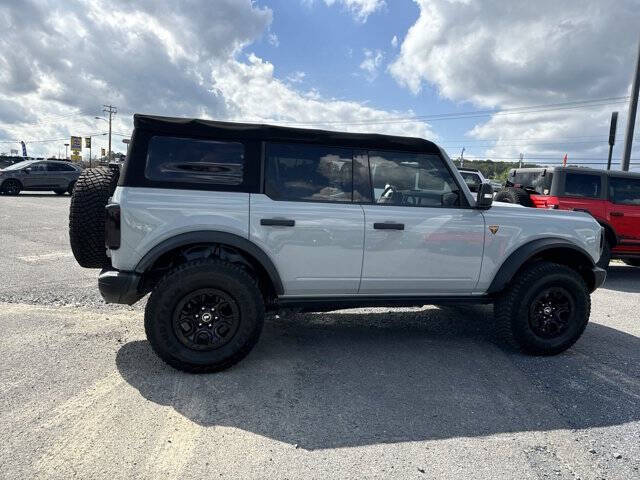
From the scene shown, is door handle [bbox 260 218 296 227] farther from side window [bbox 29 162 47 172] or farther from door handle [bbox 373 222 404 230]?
side window [bbox 29 162 47 172]

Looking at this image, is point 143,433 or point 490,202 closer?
point 143,433

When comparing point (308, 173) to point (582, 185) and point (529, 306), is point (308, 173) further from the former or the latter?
point (582, 185)

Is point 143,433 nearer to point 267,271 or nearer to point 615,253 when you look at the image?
point 267,271

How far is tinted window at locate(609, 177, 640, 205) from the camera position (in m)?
7.78

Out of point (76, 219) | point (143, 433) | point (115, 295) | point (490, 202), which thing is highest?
point (490, 202)

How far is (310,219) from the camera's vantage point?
3.51m

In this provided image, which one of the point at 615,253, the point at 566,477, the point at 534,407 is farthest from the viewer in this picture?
the point at 615,253

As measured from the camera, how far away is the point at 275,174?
140 inches

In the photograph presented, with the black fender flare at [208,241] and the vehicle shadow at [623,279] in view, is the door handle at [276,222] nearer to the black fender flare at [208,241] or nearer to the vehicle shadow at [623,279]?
the black fender flare at [208,241]

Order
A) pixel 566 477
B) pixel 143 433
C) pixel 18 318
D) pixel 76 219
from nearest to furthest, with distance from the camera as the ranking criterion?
pixel 566 477
pixel 143 433
pixel 76 219
pixel 18 318

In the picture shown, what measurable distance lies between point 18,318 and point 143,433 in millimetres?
2634

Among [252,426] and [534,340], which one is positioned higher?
[534,340]

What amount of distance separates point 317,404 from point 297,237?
49.6 inches

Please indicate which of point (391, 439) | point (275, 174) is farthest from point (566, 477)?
point (275, 174)
